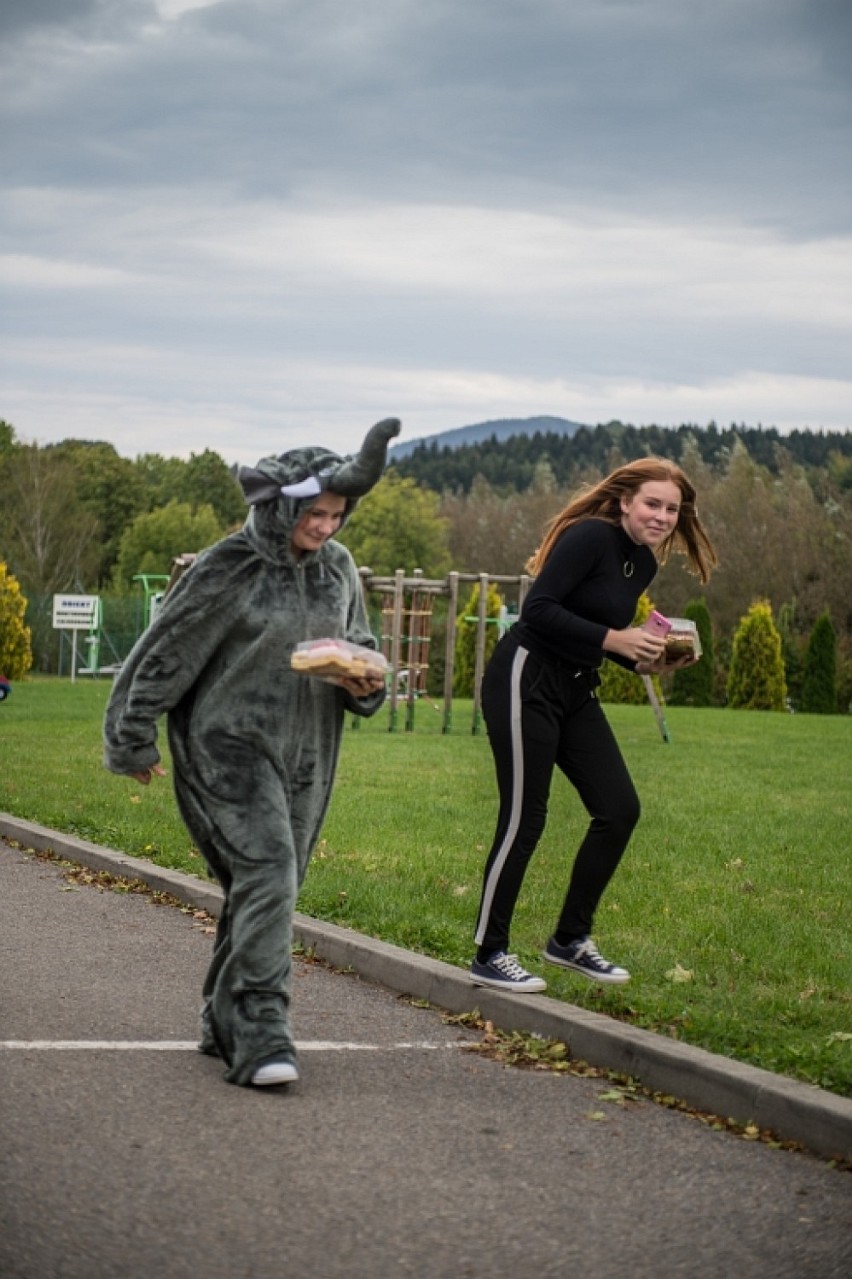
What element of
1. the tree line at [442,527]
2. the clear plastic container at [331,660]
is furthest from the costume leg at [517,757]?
the tree line at [442,527]

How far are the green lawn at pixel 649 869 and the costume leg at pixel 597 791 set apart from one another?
1.53 ft

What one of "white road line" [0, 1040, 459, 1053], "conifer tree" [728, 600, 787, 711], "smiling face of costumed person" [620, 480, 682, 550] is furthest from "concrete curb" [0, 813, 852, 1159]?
"conifer tree" [728, 600, 787, 711]

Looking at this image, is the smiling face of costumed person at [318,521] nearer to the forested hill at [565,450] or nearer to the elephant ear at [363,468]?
the elephant ear at [363,468]

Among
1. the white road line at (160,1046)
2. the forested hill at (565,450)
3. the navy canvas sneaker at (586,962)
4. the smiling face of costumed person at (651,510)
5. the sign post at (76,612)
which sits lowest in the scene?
the white road line at (160,1046)

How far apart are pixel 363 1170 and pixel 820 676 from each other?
38191 mm

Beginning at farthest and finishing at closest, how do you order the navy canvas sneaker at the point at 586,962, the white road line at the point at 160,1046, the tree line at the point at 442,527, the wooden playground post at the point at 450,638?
the tree line at the point at 442,527
the wooden playground post at the point at 450,638
the navy canvas sneaker at the point at 586,962
the white road line at the point at 160,1046

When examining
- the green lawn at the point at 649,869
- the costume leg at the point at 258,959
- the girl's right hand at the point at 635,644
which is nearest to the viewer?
the costume leg at the point at 258,959

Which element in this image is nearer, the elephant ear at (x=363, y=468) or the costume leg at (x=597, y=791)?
the elephant ear at (x=363, y=468)

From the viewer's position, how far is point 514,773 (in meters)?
6.85

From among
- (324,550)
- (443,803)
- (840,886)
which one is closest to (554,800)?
(443,803)

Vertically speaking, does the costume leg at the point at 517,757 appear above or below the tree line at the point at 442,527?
below

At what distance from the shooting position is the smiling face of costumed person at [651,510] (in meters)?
6.91

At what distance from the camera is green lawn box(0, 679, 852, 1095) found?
266 inches

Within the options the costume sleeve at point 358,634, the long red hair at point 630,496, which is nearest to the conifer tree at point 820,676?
the long red hair at point 630,496
